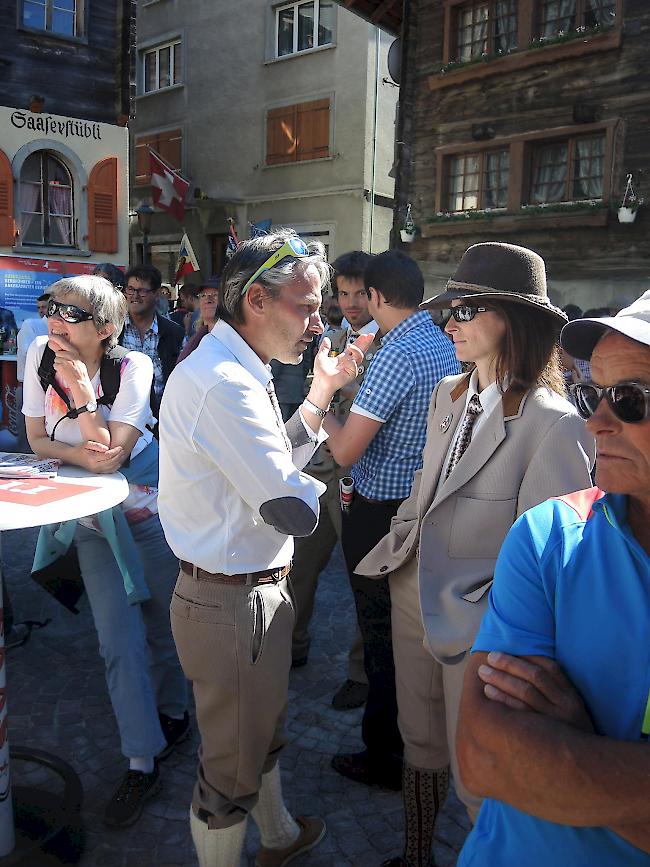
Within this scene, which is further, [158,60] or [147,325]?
[158,60]

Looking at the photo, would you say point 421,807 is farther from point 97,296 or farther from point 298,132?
point 298,132

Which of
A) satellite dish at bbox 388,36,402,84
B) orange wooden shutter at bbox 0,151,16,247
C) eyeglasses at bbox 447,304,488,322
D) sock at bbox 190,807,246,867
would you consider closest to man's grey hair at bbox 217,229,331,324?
eyeglasses at bbox 447,304,488,322

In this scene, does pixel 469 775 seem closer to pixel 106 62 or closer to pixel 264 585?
pixel 264 585

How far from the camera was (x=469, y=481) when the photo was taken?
209 cm

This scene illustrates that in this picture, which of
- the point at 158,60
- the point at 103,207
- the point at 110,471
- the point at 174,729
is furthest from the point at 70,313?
the point at 158,60

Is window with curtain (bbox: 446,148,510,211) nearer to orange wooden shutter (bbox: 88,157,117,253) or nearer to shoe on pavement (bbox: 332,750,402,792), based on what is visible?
orange wooden shutter (bbox: 88,157,117,253)

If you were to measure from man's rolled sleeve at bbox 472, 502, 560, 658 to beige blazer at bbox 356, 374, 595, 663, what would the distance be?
63 centimetres

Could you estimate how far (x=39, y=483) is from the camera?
259 centimetres

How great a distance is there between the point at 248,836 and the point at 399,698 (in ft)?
2.81

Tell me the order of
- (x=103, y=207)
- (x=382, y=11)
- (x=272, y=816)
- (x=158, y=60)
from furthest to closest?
(x=158, y=60), (x=382, y=11), (x=103, y=207), (x=272, y=816)

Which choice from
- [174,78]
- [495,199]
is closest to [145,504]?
[495,199]

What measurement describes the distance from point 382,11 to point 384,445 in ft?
44.8

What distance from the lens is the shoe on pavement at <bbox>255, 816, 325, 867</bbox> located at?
97.1 inches

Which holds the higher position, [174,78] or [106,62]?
[174,78]
